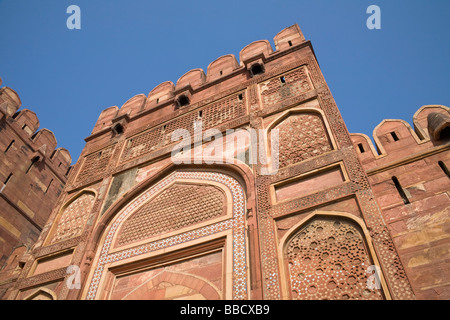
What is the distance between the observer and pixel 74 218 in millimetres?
5855

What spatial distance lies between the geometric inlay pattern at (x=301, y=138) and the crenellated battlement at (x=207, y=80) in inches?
70.9

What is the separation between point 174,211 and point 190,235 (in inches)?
25.2

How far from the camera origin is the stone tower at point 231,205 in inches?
127

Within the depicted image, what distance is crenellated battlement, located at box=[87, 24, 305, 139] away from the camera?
6.53m

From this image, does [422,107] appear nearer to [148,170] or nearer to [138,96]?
[148,170]

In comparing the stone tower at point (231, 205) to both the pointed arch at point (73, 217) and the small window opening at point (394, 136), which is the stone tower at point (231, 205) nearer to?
the pointed arch at point (73, 217)

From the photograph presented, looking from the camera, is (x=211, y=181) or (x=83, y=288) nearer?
(x=83, y=288)

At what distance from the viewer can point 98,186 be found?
6.19 m

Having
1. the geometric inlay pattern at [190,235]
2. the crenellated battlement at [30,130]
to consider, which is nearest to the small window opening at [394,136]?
the geometric inlay pattern at [190,235]

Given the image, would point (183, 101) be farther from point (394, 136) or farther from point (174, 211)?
point (394, 136)
